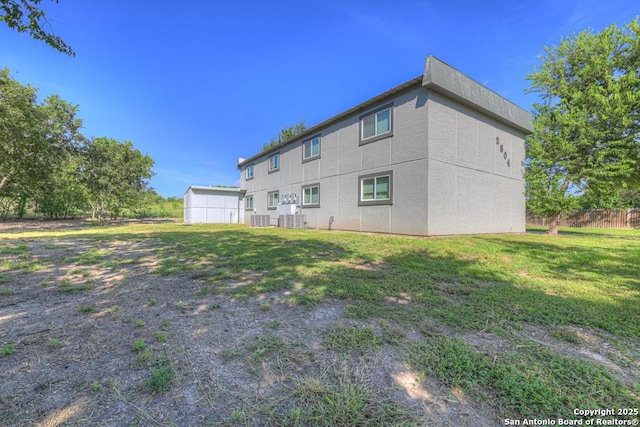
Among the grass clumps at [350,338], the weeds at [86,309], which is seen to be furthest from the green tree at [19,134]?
the grass clumps at [350,338]

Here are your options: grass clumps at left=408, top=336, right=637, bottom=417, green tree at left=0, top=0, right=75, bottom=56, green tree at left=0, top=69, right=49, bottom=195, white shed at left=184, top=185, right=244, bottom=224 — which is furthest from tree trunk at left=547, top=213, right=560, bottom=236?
green tree at left=0, top=69, right=49, bottom=195

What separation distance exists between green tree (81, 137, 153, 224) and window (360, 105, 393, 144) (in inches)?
741

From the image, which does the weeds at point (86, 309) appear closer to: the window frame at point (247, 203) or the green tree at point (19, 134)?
the green tree at point (19, 134)

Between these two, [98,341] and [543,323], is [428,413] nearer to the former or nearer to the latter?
[543,323]

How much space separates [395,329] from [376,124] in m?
9.92

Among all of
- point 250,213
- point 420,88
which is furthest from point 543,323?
point 250,213

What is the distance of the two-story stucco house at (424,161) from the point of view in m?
9.26

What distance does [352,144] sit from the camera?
11914 mm

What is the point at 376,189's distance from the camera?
10.8 meters

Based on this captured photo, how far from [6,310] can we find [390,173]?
33.1ft

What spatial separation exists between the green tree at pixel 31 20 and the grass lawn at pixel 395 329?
443 cm

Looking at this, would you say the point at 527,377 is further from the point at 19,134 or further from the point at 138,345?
the point at 19,134

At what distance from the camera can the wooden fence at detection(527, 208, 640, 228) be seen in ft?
60.3

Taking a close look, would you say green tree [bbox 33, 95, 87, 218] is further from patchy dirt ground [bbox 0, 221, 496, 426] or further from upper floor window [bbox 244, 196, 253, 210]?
patchy dirt ground [bbox 0, 221, 496, 426]
